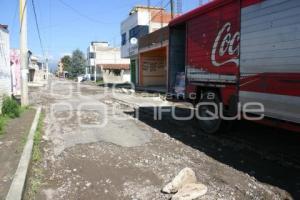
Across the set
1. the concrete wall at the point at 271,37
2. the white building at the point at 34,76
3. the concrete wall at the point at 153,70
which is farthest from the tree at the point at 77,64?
the concrete wall at the point at 271,37

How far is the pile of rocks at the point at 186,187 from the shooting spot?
16.9 ft

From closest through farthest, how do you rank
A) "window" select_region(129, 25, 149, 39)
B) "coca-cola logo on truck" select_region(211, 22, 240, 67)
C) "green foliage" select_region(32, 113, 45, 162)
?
"green foliage" select_region(32, 113, 45, 162) → "coca-cola logo on truck" select_region(211, 22, 240, 67) → "window" select_region(129, 25, 149, 39)

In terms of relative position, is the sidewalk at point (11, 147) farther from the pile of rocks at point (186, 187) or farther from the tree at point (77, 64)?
the tree at point (77, 64)

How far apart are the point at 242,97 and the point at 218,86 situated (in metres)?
1.18

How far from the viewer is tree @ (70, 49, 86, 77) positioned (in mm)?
108688

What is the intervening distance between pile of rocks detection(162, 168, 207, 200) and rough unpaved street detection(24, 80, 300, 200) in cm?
12

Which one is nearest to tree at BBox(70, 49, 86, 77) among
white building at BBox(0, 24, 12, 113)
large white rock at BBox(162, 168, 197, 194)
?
white building at BBox(0, 24, 12, 113)

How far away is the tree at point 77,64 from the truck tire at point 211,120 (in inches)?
3973

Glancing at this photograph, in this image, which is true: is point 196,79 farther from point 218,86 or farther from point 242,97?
point 242,97

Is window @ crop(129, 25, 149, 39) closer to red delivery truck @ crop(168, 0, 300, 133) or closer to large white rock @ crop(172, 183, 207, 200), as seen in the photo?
red delivery truck @ crop(168, 0, 300, 133)

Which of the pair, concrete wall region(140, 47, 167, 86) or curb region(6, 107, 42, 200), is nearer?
curb region(6, 107, 42, 200)

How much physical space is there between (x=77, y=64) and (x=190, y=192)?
10635 cm

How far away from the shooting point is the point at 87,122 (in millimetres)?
12516

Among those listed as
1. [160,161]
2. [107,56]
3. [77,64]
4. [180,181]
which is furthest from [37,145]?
[77,64]
